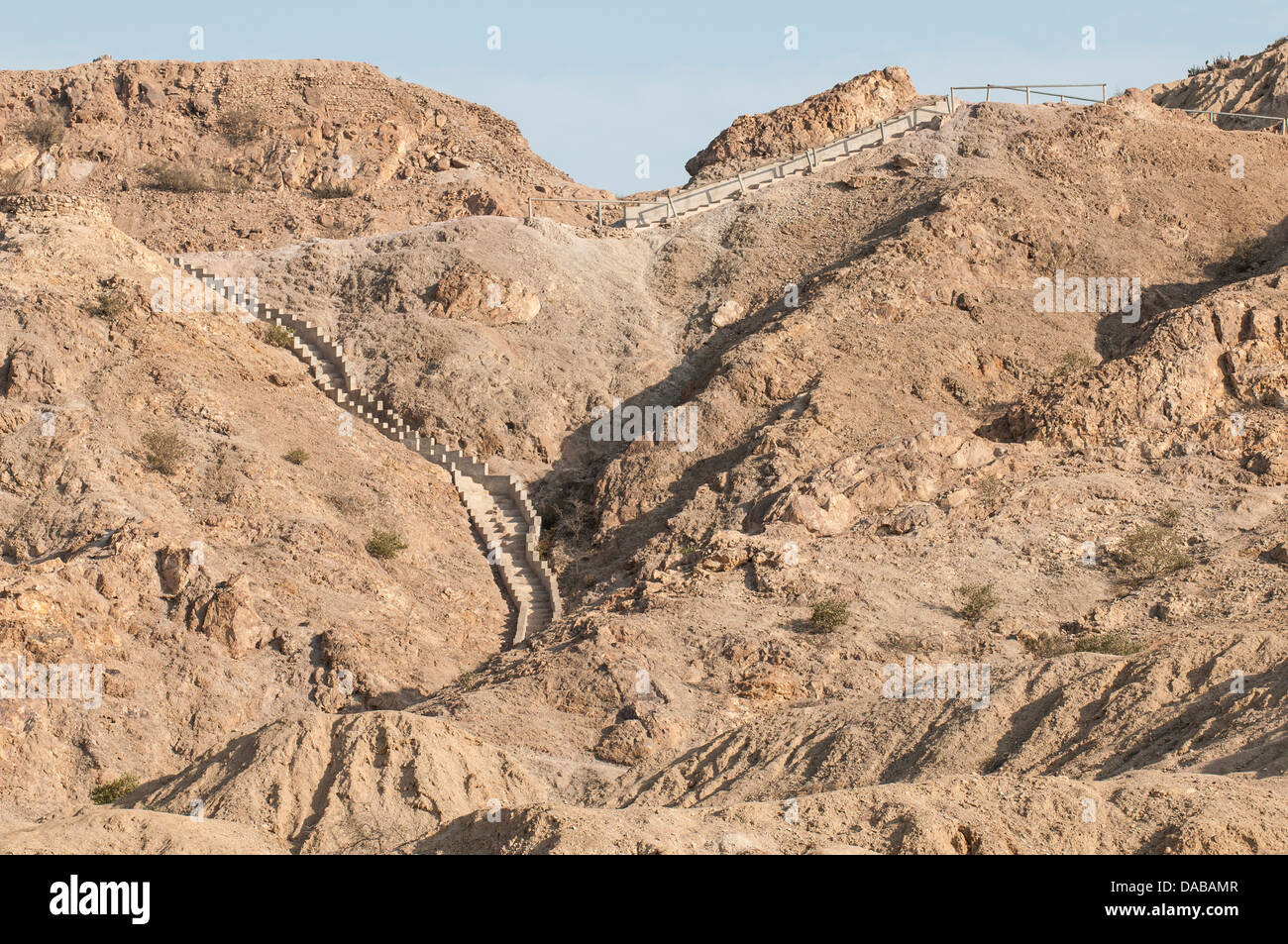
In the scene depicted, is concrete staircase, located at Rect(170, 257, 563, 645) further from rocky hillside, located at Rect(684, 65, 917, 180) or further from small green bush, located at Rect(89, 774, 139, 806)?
rocky hillside, located at Rect(684, 65, 917, 180)

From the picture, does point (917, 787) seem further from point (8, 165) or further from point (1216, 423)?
point (8, 165)

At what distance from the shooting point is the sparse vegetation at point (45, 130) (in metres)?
42.9

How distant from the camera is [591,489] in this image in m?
29.5

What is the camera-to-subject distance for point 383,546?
25781 millimetres

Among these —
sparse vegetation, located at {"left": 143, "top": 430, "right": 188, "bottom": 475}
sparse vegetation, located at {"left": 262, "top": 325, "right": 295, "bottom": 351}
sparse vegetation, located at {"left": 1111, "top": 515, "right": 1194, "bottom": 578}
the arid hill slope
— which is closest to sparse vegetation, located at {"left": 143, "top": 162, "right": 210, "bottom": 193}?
the arid hill slope

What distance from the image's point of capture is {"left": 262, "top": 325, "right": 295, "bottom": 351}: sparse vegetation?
103 feet

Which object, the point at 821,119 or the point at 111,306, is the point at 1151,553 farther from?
the point at 821,119

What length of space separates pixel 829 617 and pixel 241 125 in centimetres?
2745

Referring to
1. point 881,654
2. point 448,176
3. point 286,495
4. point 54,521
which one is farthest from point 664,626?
point 448,176

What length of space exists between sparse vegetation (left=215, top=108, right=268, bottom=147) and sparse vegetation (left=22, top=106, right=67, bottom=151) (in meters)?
4.04

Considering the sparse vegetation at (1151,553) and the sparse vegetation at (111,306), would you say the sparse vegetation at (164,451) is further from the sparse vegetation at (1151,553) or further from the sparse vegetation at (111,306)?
the sparse vegetation at (1151,553)

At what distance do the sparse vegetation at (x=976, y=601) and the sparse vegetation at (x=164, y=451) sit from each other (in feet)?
39.8

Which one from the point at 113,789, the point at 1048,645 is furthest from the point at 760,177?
the point at 113,789

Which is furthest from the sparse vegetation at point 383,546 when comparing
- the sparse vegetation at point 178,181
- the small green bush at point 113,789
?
the sparse vegetation at point 178,181
